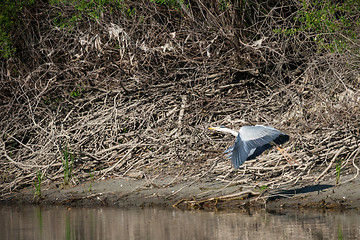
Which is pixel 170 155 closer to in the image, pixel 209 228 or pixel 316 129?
pixel 316 129

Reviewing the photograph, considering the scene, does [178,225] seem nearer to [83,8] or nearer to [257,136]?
[257,136]

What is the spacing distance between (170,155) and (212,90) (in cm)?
161

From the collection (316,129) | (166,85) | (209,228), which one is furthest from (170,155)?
(209,228)

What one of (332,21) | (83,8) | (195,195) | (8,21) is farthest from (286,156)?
(8,21)

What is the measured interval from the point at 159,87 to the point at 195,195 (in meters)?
3.01

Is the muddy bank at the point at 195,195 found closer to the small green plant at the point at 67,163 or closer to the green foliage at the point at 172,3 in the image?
the small green plant at the point at 67,163

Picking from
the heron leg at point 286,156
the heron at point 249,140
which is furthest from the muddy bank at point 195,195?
the heron at point 249,140

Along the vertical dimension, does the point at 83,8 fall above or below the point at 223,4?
above

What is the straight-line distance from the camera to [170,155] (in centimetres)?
925

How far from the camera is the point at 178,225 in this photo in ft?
20.5

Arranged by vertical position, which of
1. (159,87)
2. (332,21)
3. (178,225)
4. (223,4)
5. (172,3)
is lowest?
(178,225)

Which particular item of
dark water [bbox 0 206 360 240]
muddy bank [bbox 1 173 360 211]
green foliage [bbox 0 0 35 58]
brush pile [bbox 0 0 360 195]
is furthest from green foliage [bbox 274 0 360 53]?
green foliage [bbox 0 0 35 58]

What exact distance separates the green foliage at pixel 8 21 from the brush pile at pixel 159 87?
25 centimetres

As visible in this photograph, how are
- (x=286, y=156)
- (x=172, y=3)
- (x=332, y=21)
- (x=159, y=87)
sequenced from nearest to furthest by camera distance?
(x=286, y=156)
(x=332, y=21)
(x=172, y=3)
(x=159, y=87)
